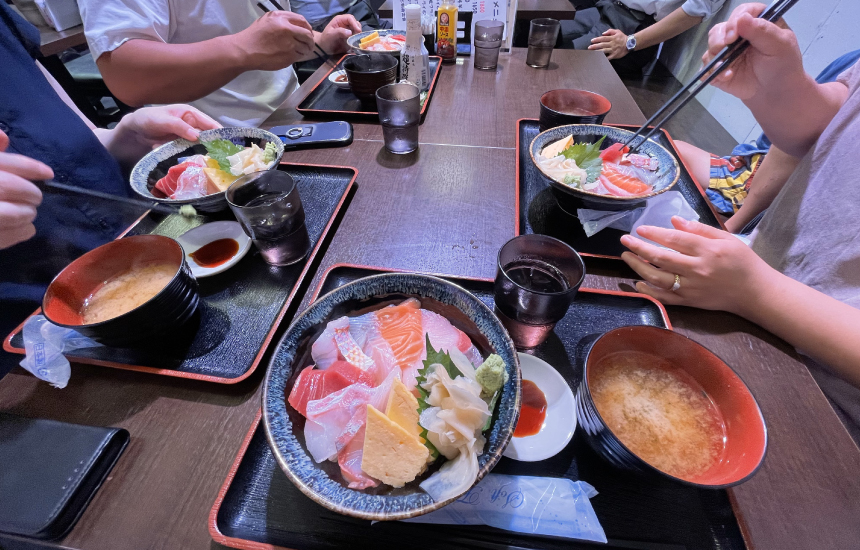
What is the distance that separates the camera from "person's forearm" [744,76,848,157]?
4.18 feet

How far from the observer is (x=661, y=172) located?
1.38 m

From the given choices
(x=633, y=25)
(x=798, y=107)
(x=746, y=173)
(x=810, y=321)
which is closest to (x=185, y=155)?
(x=810, y=321)

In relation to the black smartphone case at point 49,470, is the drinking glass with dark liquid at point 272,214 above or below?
above

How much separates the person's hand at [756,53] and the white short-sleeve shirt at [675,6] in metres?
3.56

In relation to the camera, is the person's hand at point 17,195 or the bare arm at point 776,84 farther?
the bare arm at point 776,84

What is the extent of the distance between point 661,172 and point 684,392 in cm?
93

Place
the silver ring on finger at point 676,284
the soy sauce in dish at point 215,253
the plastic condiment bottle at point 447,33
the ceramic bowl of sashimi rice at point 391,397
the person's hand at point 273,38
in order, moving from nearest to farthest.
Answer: the ceramic bowl of sashimi rice at point 391,397, the silver ring on finger at point 676,284, the soy sauce in dish at point 215,253, the person's hand at point 273,38, the plastic condiment bottle at point 447,33

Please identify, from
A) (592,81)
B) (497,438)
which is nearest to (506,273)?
(497,438)

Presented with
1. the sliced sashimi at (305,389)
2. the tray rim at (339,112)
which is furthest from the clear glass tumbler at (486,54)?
the sliced sashimi at (305,389)

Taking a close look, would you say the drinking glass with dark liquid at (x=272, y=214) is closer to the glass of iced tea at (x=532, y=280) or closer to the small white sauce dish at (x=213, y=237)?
the small white sauce dish at (x=213, y=237)

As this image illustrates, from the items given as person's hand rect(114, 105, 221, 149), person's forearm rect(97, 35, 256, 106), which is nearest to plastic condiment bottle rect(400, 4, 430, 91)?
person's forearm rect(97, 35, 256, 106)

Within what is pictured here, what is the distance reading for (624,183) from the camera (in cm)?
130

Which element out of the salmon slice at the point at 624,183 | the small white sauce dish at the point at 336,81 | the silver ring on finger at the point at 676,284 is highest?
the salmon slice at the point at 624,183

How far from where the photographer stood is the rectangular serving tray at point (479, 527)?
0.67 metres
